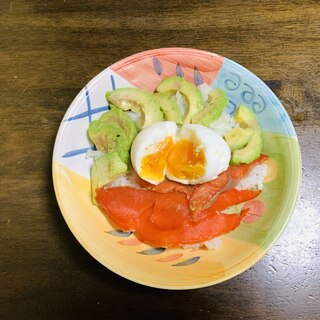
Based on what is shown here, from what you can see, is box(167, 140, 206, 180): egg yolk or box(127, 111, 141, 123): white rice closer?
box(167, 140, 206, 180): egg yolk

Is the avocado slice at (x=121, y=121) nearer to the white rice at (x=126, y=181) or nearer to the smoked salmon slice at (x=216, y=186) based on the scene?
the white rice at (x=126, y=181)

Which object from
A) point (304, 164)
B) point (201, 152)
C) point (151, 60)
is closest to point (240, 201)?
point (201, 152)

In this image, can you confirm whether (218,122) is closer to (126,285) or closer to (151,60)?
(151,60)

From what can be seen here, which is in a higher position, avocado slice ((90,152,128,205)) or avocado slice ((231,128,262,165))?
avocado slice ((231,128,262,165))

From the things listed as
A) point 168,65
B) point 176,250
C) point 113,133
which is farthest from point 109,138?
point 176,250

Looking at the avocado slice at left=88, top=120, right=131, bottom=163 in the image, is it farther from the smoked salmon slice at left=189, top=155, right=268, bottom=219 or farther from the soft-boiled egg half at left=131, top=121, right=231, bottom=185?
the smoked salmon slice at left=189, top=155, right=268, bottom=219

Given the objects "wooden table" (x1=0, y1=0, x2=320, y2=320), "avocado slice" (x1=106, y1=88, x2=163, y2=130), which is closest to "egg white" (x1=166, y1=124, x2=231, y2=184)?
"avocado slice" (x1=106, y1=88, x2=163, y2=130)

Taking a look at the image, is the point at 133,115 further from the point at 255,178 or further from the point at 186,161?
the point at 255,178

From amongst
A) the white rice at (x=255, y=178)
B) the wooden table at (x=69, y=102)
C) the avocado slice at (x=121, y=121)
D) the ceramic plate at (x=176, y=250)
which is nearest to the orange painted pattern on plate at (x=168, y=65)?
the ceramic plate at (x=176, y=250)
